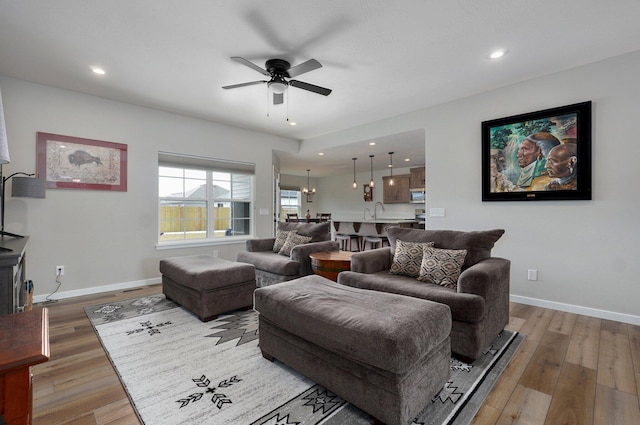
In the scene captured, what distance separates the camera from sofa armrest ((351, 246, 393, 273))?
2953 millimetres

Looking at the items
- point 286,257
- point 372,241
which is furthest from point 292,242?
point 372,241

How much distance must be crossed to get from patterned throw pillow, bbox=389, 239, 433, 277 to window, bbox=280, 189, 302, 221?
8125 mm

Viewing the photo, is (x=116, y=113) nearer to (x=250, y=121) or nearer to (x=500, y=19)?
(x=250, y=121)

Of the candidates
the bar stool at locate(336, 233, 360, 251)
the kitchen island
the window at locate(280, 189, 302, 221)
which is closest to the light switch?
the kitchen island

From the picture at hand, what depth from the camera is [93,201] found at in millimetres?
3984

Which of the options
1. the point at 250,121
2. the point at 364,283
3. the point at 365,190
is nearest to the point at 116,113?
the point at 250,121

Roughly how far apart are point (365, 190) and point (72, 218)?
305 inches

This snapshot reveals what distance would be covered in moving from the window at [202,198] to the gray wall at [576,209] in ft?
12.2

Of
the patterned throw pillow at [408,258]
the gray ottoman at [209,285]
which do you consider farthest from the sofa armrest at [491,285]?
the gray ottoman at [209,285]

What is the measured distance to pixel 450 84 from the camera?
3.62 m

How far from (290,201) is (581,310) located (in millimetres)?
9184

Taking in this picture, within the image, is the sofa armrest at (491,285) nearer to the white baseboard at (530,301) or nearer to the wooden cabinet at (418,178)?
the white baseboard at (530,301)

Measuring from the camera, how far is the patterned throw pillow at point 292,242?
13.4 ft

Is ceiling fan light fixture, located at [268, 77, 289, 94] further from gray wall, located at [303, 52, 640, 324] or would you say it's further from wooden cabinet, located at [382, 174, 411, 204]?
wooden cabinet, located at [382, 174, 411, 204]
